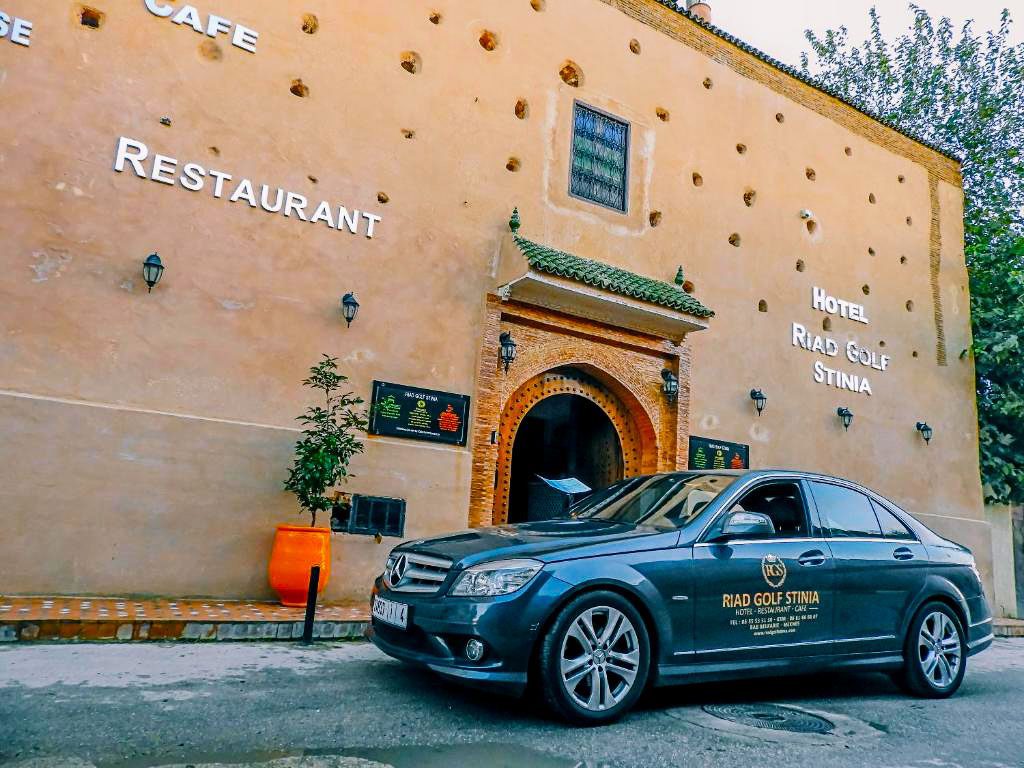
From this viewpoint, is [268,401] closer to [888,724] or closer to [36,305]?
[36,305]

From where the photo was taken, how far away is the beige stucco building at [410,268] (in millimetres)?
7703

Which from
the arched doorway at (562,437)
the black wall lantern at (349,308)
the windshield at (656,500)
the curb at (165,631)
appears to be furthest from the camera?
the arched doorway at (562,437)

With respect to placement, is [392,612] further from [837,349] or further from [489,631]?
[837,349]

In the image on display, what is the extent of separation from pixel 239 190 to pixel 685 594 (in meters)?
6.90

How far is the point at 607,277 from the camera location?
10.5 meters

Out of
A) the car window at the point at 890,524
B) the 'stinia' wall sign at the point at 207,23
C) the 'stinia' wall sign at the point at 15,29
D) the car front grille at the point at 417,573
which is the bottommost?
the car front grille at the point at 417,573

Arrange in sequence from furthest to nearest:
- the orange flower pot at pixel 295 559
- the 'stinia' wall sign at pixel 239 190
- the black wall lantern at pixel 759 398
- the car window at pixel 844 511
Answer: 1. the black wall lantern at pixel 759 398
2. the 'stinia' wall sign at pixel 239 190
3. the orange flower pot at pixel 295 559
4. the car window at pixel 844 511

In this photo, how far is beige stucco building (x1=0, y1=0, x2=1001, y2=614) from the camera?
7703mm

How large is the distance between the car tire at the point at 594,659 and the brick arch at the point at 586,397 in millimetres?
6052

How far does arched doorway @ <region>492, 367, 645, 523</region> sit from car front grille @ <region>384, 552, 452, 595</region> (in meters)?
5.59

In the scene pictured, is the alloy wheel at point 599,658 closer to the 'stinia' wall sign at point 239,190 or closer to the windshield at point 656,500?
the windshield at point 656,500

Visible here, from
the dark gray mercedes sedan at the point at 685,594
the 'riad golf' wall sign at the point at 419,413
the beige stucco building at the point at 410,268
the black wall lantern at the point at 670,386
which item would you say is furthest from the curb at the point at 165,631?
A: the black wall lantern at the point at 670,386

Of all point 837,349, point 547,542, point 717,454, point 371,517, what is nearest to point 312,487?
point 371,517

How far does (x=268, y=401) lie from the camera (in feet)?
27.8
